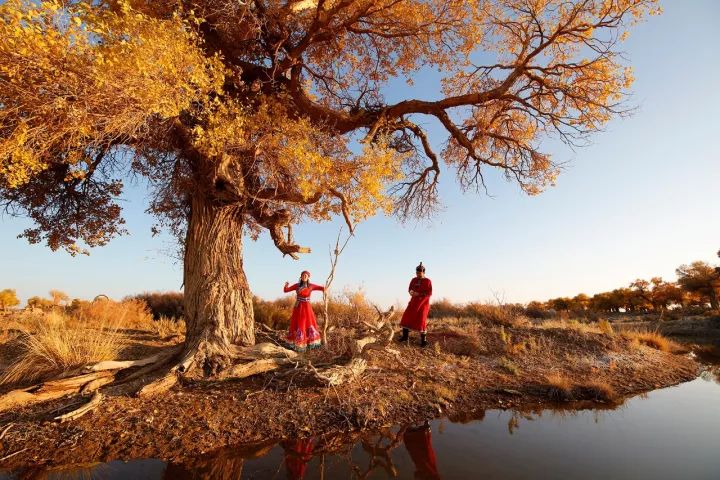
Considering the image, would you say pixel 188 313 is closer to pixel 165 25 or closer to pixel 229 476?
pixel 229 476

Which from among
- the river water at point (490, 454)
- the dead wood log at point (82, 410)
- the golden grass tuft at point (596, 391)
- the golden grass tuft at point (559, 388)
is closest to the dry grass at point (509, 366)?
the golden grass tuft at point (559, 388)

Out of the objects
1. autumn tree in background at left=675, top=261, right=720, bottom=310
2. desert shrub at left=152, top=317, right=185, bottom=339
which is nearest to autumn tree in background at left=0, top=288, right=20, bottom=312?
desert shrub at left=152, top=317, right=185, bottom=339

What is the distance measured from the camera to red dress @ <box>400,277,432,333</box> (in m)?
9.34

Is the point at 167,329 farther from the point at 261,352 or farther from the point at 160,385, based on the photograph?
the point at 160,385

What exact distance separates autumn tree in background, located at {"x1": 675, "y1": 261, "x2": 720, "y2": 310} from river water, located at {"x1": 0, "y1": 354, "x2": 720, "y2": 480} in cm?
2846

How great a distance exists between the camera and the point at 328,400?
5.63 meters

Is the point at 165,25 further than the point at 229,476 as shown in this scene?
Yes

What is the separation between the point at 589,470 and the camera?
4129 mm

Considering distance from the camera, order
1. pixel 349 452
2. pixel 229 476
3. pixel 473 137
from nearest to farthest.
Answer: pixel 229 476 < pixel 349 452 < pixel 473 137

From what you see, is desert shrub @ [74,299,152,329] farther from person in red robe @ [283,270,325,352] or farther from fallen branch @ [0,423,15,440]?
fallen branch @ [0,423,15,440]

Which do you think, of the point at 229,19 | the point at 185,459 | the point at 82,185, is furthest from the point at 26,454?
the point at 229,19

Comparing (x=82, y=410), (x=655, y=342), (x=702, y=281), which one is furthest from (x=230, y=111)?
(x=702, y=281)

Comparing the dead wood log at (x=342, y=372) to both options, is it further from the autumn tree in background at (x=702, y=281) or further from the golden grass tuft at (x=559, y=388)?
the autumn tree in background at (x=702, y=281)

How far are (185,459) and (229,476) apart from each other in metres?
0.68
